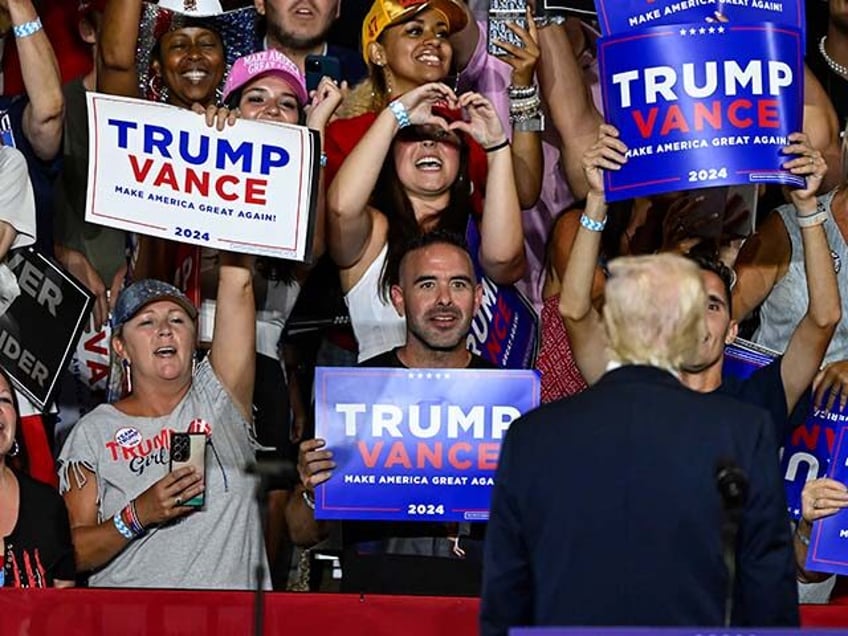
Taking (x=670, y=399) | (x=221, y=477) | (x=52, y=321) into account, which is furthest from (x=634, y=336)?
(x=52, y=321)

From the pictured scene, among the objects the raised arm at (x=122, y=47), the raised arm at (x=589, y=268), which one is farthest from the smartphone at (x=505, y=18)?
the raised arm at (x=122, y=47)

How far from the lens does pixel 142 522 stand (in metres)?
6.23

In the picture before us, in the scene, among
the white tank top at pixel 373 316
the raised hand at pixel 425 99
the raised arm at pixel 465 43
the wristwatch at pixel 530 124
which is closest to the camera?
the raised hand at pixel 425 99

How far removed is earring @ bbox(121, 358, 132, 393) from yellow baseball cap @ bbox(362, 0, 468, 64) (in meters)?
1.28

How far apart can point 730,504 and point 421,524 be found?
2363mm

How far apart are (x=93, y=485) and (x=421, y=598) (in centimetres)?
116

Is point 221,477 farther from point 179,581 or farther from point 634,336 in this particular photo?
point 634,336

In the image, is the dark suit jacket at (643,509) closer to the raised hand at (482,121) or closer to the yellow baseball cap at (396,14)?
the raised hand at (482,121)

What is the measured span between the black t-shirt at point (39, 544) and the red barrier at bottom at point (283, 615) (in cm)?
32

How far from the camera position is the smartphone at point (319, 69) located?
268 inches

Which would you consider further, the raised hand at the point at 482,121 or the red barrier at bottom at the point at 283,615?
the raised hand at the point at 482,121

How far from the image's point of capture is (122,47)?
277 inches

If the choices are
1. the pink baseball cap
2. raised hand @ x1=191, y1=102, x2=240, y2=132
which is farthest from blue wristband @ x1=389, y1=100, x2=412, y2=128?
raised hand @ x1=191, y1=102, x2=240, y2=132

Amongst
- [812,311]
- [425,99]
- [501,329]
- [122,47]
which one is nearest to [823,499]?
→ [812,311]
